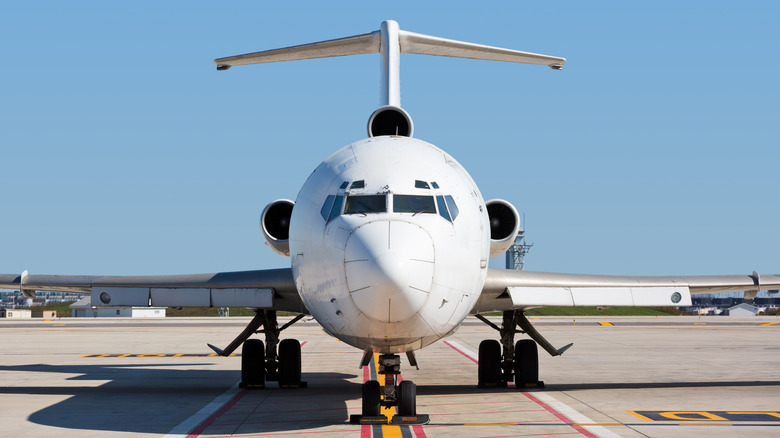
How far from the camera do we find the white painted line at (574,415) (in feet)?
36.1

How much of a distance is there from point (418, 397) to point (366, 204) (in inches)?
230

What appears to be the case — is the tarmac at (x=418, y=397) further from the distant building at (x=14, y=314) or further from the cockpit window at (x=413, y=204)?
the distant building at (x=14, y=314)

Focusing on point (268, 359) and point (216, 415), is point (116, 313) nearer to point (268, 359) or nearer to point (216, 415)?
point (268, 359)

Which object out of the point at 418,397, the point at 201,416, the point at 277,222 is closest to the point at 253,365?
the point at 277,222

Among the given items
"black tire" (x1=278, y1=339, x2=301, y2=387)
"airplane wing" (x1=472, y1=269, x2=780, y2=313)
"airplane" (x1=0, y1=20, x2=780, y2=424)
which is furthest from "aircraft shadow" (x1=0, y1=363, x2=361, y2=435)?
"airplane wing" (x1=472, y1=269, x2=780, y2=313)

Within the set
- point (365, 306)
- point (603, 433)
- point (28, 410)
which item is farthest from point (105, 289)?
point (603, 433)

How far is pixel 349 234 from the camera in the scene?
10.0m

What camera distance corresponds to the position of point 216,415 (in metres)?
12.9

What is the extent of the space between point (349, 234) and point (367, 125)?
17.8 ft

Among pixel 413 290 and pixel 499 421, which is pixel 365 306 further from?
pixel 499 421

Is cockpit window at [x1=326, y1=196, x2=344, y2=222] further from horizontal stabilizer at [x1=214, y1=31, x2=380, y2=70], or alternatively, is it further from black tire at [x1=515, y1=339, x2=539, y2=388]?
horizontal stabilizer at [x1=214, y1=31, x2=380, y2=70]

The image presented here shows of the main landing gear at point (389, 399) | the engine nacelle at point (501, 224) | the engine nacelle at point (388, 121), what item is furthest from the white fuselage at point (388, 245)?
the engine nacelle at point (388, 121)

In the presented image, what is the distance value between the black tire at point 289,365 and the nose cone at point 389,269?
24.0ft

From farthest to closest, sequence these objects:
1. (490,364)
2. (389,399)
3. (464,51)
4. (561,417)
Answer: (464,51) → (490,364) → (561,417) → (389,399)
